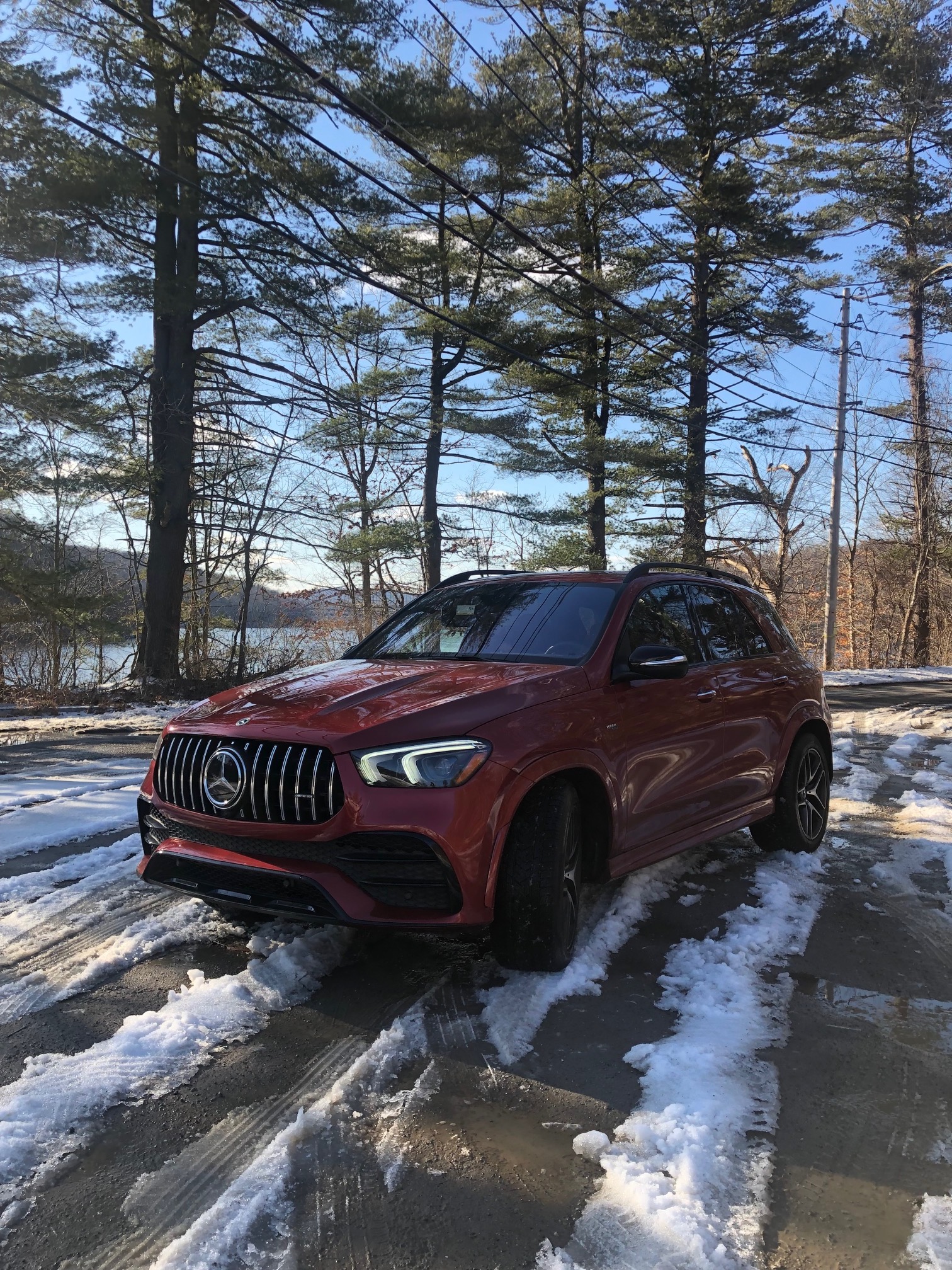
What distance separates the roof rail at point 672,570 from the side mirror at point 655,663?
1.94ft

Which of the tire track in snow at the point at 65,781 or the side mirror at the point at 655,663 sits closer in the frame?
the side mirror at the point at 655,663

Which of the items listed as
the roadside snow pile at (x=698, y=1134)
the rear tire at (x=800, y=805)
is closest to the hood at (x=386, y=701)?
the roadside snow pile at (x=698, y=1134)

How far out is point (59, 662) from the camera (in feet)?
63.7

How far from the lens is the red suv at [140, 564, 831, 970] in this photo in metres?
2.88

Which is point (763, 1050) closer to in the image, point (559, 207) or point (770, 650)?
point (770, 650)

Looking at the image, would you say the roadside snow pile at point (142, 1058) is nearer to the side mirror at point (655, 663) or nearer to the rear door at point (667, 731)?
the rear door at point (667, 731)

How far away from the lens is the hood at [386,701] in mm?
3021

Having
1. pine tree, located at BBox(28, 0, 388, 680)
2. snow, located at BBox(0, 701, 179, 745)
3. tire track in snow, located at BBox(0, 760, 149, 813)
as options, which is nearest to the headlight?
tire track in snow, located at BBox(0, 760, 149, 813)

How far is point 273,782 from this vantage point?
3.04 meters

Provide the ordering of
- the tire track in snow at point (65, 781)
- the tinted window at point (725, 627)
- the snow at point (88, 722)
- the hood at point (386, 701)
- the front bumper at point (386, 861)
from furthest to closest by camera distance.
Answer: the snow at point (88, 722) → the tire track in snow at point (65, 781) → the tinted window at point (725, 627) → the hood at point (386, 701) → the front bumper at point (386, 861)

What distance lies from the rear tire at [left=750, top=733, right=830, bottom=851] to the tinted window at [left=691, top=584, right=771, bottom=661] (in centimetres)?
71

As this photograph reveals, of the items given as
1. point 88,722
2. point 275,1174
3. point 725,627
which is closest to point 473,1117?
point 275,1174

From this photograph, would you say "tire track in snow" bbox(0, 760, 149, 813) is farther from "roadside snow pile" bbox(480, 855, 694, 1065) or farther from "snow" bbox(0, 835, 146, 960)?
"roadside snow pile" bbox(480, 855, 694, 1065)

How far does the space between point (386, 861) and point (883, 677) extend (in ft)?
64.5
